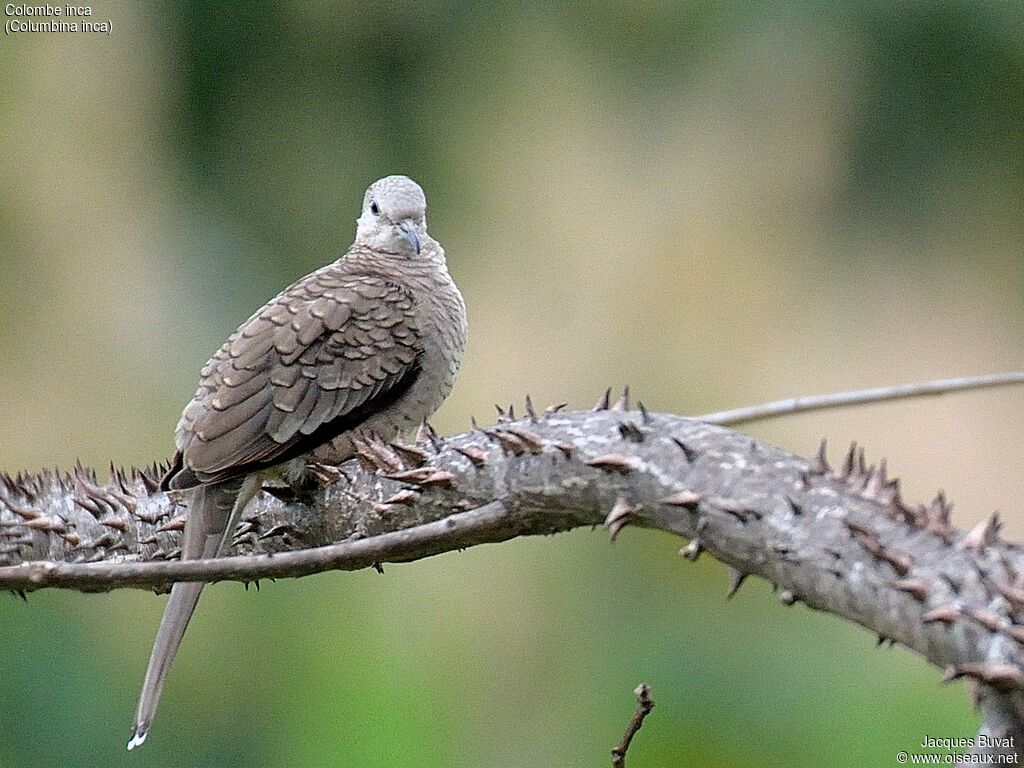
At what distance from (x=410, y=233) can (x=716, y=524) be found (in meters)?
1.92

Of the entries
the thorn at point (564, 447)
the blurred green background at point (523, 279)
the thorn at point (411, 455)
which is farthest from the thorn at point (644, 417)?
the blurred green background at point (523, 279)

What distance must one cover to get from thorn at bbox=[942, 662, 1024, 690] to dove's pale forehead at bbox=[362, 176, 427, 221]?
2.31m

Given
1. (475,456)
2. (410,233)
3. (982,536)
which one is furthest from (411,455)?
(410,233)

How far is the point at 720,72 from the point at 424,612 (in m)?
2.26

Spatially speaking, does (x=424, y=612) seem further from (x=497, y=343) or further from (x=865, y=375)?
(x=865, y=375)

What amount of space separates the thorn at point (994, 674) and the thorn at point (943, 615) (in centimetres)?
5

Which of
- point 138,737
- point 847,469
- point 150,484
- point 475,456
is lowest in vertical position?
point 138,737

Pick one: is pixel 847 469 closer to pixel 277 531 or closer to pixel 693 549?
pixel 693 549

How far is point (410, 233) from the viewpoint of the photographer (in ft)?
10.7

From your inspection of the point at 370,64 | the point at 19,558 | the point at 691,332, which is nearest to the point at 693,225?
the point at 691,332

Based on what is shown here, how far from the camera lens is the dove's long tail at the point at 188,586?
2305mm

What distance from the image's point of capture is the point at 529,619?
441 cm

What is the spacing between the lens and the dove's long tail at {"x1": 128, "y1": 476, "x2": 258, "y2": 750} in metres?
2.30

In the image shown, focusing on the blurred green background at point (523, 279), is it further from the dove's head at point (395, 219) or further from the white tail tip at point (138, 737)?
the white tail tip at point (138, 737)
